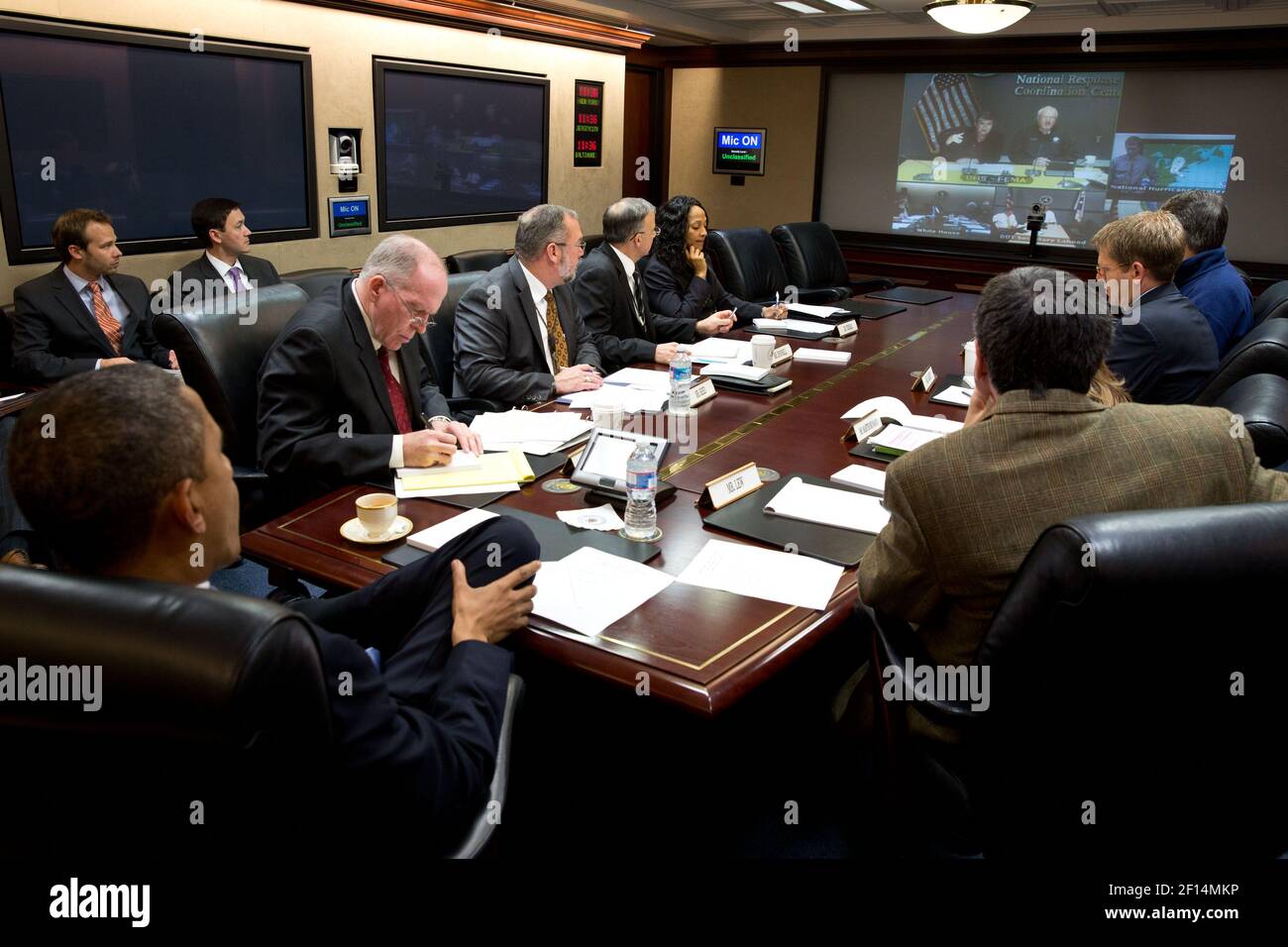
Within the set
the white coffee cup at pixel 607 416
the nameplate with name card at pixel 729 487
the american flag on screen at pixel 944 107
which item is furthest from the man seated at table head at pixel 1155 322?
the american flag on screen at pixel 944 107

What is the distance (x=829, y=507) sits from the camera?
2.00m

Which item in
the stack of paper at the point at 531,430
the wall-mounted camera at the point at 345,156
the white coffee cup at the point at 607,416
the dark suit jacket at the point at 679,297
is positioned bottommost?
the stack of paper at the point at 531,430

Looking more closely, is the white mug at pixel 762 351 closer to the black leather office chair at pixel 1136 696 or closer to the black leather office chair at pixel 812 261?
the black leather office chair at pixel 1136 696

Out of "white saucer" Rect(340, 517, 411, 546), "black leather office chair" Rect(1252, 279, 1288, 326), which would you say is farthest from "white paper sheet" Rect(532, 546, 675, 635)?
"black leather office chair" Rect(1252, 279, 1288, 326)

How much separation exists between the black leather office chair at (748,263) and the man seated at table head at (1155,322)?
8.49ft

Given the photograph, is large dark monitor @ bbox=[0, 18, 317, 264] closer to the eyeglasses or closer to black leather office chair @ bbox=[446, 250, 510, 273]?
black leather office chair @ bbox=[446, 250, 510, 273]

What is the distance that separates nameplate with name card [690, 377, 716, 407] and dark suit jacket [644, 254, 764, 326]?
1.25 meters

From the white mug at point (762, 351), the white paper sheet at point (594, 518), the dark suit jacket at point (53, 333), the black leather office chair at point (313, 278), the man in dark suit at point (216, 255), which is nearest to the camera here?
the white paper sheet at point (594, 518)

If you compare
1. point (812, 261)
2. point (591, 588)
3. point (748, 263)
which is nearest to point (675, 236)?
point (748, 263)

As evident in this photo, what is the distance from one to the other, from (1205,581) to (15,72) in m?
4.26

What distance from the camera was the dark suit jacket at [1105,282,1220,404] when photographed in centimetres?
271

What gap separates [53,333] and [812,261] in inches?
166

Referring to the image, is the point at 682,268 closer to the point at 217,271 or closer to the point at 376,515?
the point at 217,271

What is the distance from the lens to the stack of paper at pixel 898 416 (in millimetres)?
2619
